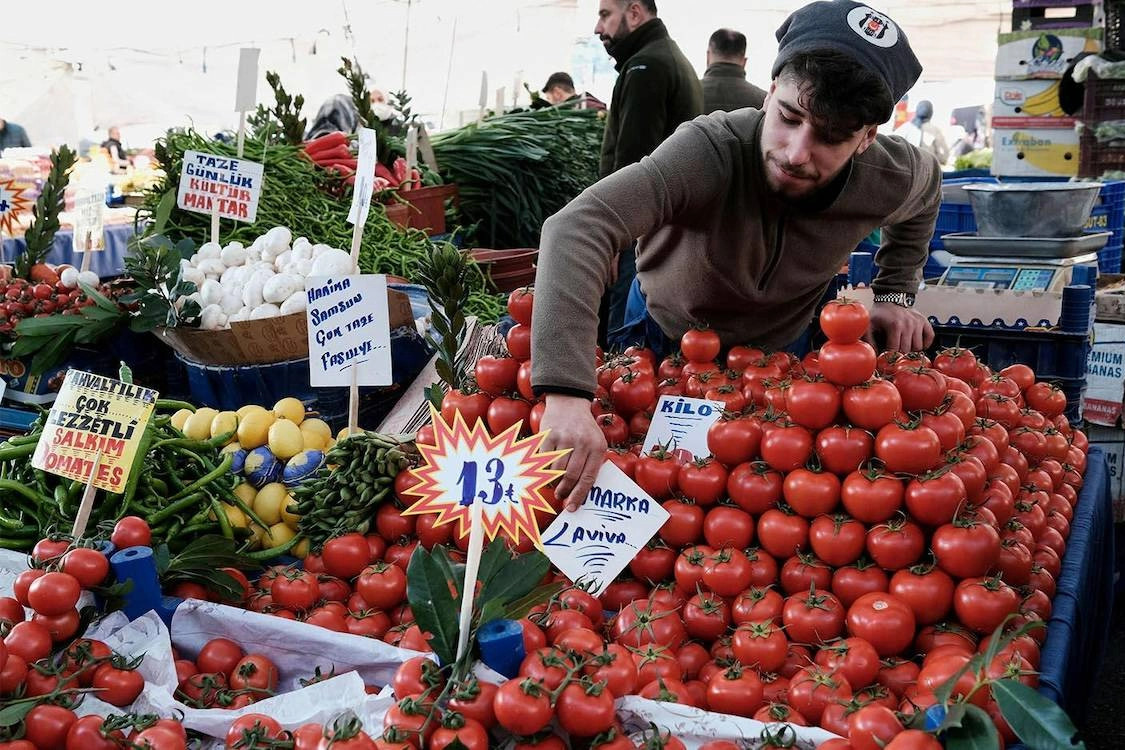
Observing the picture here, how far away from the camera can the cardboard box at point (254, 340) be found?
278 centimetres

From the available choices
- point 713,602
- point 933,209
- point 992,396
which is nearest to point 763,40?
point 933,209

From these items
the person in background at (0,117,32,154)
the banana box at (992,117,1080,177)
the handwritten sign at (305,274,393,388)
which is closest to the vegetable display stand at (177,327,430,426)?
the handwritten sign at (305,274,393,388)

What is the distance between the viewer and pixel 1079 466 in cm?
244

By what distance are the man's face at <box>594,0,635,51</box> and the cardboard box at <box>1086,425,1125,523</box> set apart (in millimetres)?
2796

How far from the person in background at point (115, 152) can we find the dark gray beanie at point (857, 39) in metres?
10.1

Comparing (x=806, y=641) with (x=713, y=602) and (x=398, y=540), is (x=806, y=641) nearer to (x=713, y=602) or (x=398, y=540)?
(x=713, y=602)

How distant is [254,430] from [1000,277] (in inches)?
95.0

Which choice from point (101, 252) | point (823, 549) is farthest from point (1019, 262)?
point (101, 252)

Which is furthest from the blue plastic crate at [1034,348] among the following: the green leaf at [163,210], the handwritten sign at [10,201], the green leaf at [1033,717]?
the handwritten sign at [10,201]

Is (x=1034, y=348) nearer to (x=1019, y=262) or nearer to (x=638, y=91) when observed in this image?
(x=1019, y=262)

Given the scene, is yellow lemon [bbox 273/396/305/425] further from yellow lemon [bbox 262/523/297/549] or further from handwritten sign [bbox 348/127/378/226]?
handwritten sign [bbox 348/127/378/226]

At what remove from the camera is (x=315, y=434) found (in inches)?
96.0

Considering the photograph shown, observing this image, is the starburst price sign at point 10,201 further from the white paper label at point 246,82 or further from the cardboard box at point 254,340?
the cardboard box at point 254,340

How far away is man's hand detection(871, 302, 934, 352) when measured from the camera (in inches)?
99.3
